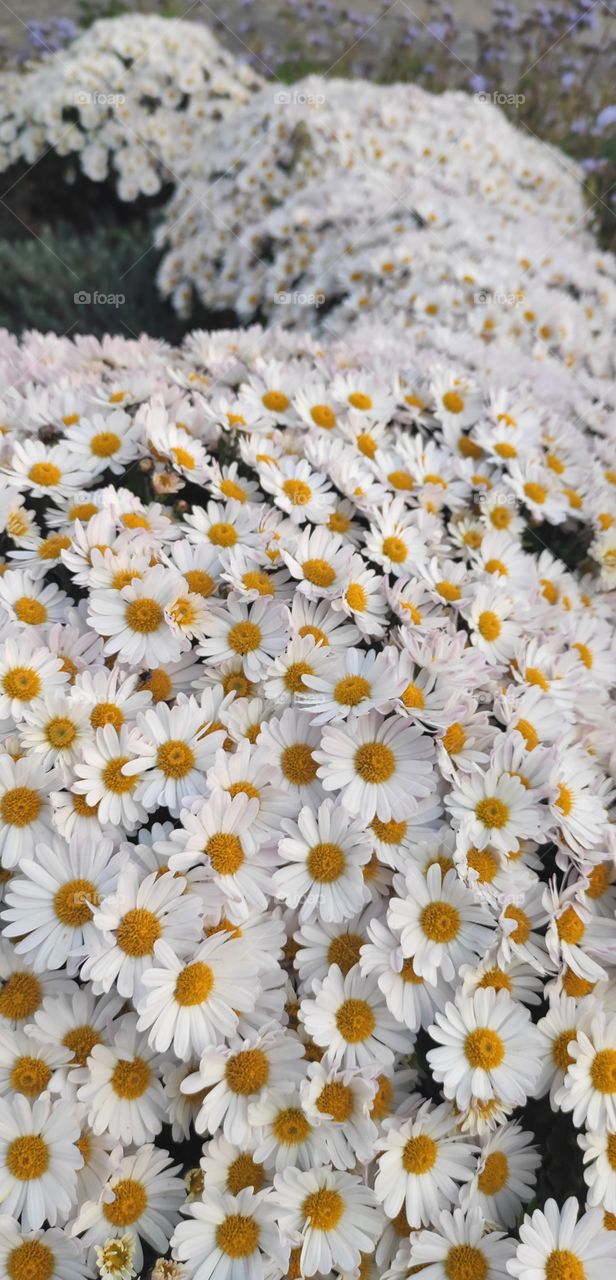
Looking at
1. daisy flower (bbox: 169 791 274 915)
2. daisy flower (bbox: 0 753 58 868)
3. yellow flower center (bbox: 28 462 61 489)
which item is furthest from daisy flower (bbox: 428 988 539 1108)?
yellow flower center (bbox: 28 462 61 489)

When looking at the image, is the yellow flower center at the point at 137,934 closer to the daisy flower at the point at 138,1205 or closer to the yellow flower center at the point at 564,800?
the daisy flower at the point at 138,1205

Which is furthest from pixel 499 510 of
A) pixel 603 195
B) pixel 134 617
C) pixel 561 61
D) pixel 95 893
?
pixel 561 61

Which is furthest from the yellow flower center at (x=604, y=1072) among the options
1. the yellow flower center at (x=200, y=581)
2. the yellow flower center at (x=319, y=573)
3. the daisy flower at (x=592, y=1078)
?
the yellow flower center at (x=200, y=581)

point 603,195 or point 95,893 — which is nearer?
point 95,893

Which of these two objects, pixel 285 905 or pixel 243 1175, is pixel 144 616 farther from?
pixel 243 1175

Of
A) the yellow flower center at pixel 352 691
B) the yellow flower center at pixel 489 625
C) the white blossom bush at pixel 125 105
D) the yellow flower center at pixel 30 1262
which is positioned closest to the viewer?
the yellow flower center at pixel 30 1262

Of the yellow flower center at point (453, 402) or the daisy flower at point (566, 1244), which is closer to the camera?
the daisy flower at point (566, 1244)

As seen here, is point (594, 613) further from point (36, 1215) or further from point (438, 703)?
point (36, 1215)

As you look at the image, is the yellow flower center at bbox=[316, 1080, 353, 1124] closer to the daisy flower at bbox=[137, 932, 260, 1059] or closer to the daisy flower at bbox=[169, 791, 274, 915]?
the daisy flower at bbox=[137, 932, 260, 1059]
